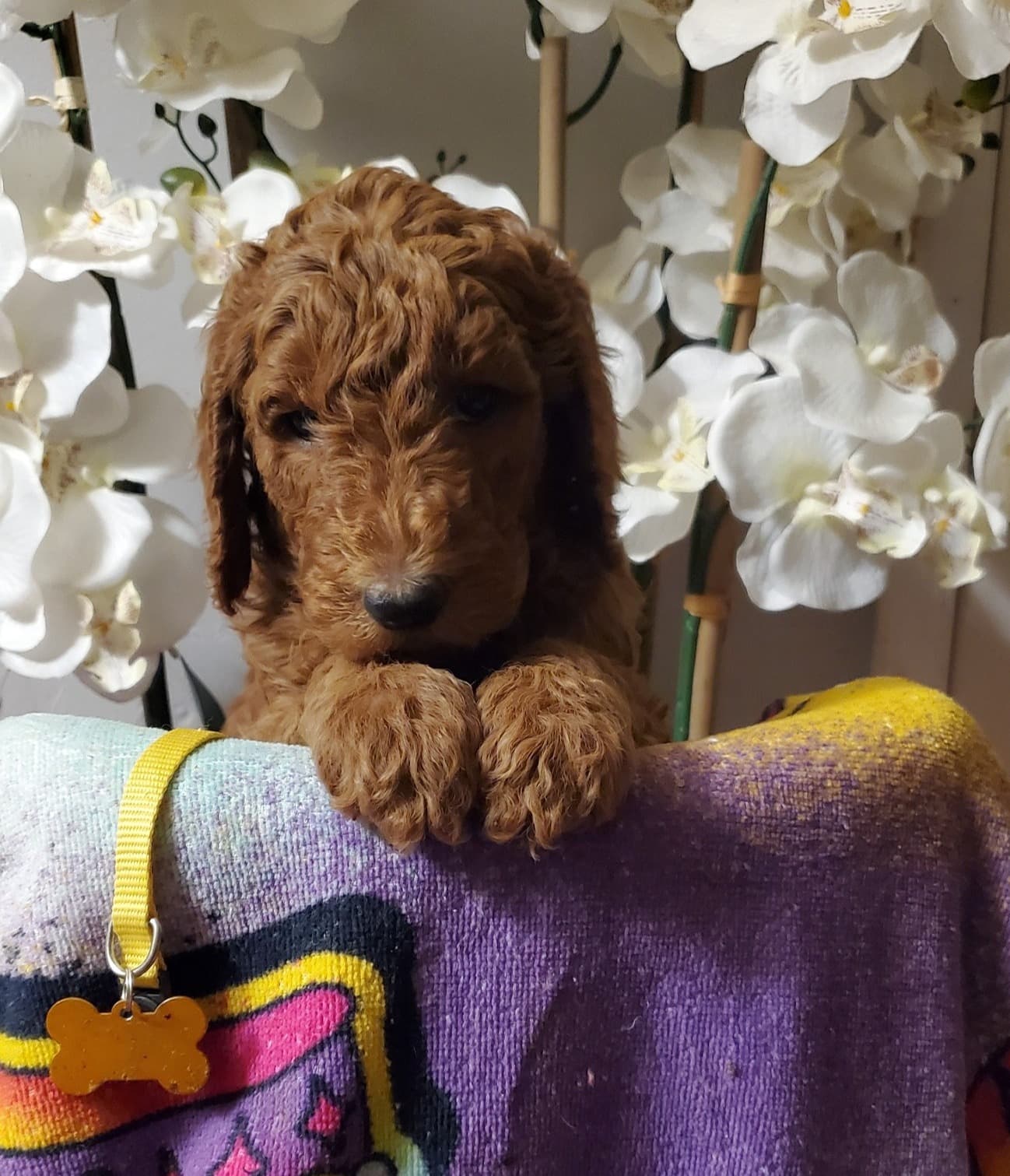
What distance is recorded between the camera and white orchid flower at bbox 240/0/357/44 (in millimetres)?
1120

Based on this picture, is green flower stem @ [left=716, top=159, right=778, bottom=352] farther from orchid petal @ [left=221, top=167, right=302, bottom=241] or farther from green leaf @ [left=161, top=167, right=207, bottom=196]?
green leaf @ [left=161, top=167, right=207, bottom=196]

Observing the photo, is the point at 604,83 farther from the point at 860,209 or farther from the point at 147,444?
the point at 147,444

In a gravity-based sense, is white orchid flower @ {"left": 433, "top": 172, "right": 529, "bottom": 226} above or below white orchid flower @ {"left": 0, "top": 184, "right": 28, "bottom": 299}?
above

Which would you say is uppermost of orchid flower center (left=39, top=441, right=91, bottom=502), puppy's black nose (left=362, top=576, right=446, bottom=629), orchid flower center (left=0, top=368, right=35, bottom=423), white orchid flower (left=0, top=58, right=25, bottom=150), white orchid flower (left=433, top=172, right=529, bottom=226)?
white orchid flower (left=0, top=58, right=25, bottom=150)

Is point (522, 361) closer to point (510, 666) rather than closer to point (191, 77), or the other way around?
point (510, 666)

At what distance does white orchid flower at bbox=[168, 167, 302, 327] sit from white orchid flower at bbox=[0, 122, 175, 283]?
0.08 m

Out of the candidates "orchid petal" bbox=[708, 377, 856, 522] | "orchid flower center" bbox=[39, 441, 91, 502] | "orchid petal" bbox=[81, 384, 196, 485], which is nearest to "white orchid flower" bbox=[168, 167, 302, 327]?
"orchid petal" bbox=[81, 384, 196, 485]

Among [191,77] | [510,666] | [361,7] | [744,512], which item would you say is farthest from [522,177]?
[510,666]

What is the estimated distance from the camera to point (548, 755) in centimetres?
68

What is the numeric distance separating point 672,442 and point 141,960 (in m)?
0.86

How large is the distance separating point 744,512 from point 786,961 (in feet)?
1.72

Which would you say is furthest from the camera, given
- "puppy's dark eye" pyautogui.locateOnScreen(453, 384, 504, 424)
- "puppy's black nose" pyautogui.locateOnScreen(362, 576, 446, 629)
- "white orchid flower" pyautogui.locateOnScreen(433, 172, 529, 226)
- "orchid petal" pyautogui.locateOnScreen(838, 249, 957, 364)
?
"white orchid flower" pyautogui.locateOnScreen(433, 172, 529, 226)

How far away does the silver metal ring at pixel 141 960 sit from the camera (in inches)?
24.9

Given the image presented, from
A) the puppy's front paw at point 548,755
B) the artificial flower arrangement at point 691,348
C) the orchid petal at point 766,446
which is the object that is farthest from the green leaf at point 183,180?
the puppy's front paw at point 548,755
